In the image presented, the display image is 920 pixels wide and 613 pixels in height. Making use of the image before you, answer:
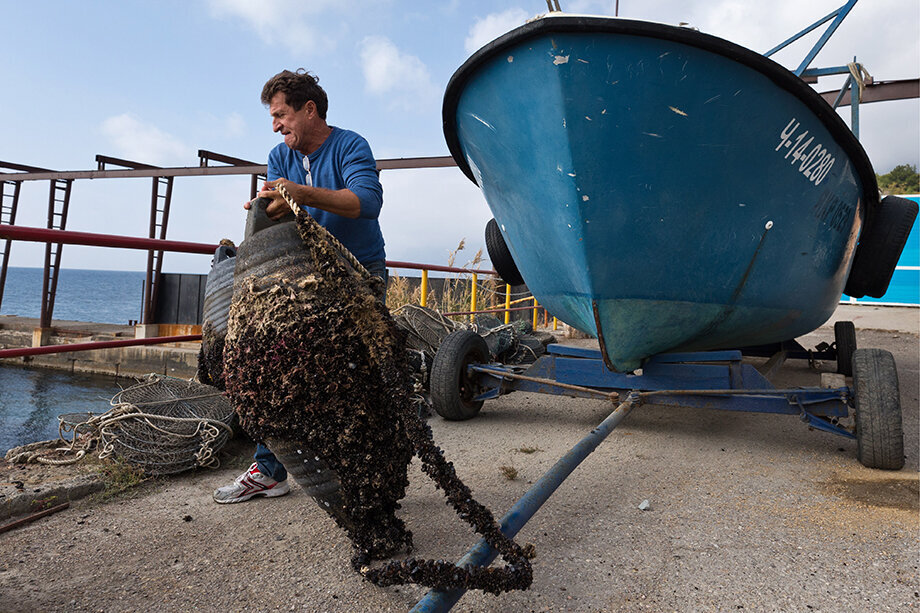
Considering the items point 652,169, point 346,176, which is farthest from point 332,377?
point 652,169

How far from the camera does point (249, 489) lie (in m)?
2.16

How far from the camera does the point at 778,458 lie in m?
2.87

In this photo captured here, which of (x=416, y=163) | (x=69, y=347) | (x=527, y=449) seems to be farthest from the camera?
(x=416, y=163)

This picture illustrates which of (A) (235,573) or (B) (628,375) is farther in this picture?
(B) (628,375)

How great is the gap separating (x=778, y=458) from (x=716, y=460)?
35cm

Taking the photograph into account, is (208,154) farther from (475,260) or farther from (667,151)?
(667,151)

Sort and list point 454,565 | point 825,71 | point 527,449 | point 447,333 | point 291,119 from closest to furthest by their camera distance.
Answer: point 454,565 < point 291,119 < point 527,449 < point 825,71 < point 447,333

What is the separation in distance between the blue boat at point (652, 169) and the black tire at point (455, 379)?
0.72m

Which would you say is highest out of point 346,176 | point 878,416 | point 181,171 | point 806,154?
point 181,171

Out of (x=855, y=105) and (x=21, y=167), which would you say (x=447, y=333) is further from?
(x=21, y=167)

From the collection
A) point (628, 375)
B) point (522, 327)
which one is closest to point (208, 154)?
point (522, 327)

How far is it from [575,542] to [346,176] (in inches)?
58.7

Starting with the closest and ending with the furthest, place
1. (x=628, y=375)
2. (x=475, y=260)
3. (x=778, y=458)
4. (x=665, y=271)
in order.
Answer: (x=665, y=271) < (x=778, y=458) < (x=628, y=375) < (x=475, y=260)

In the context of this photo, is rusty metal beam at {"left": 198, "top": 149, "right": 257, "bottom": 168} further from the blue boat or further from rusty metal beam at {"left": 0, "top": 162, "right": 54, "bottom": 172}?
the blue boat
